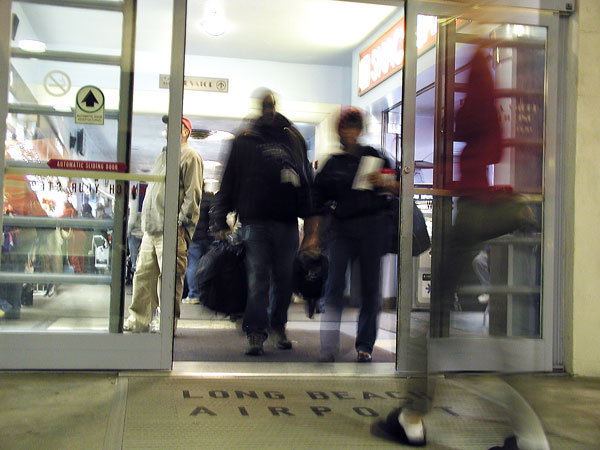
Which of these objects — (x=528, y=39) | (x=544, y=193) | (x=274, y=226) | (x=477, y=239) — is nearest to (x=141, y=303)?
(x=274, y=226)

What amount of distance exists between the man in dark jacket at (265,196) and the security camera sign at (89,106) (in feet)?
3.34

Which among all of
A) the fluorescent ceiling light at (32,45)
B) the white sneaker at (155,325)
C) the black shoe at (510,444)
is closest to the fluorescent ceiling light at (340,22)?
the fluorescent ceiling light at (32,45)

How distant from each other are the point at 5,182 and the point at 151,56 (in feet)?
3.96

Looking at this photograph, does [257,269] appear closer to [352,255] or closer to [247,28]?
[352,255]

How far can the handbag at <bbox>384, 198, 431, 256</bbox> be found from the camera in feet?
15.7

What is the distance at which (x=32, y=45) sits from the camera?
4410 millimetres

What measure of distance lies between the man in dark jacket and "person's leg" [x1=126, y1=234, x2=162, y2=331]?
672mm

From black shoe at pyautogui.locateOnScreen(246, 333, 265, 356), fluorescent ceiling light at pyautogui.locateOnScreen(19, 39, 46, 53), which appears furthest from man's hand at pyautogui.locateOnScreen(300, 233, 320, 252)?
fluorescent ceiling light at pyautogui.locateOnScreen(19, 39, 46, 53)

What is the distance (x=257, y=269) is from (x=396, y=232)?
3.43 feet

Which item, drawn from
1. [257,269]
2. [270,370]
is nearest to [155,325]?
[270,370]

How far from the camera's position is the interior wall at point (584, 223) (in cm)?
488

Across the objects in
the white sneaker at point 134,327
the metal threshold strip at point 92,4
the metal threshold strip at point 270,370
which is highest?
the metal threshold strip at point 92,4

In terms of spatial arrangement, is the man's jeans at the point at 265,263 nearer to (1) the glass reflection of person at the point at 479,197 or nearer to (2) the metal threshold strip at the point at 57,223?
(2) the metal threshold strip at the point at 57,223

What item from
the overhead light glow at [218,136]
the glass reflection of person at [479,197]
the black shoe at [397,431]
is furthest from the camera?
the overhead light glow at [218,136]
